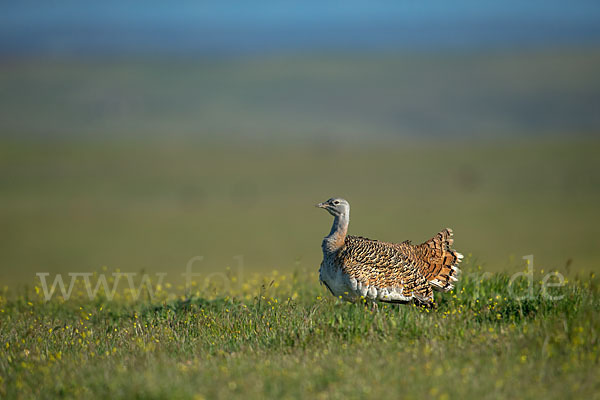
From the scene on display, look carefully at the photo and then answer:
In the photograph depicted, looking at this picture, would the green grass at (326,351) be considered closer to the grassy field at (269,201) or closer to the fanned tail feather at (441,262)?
the fanned tail feather at (441,262)

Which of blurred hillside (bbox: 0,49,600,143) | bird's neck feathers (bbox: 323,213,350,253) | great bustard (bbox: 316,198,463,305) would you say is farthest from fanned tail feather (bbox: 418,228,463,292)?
blurred hillside (bbox: 0,49,600,143)

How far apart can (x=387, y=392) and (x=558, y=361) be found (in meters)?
1.67

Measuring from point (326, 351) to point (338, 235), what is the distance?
9.35ft

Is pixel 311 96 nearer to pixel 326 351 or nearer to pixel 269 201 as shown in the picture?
pixel 269 201

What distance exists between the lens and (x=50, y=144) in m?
80.4

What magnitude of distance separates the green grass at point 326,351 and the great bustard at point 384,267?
27 cm

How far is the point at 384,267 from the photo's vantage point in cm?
842

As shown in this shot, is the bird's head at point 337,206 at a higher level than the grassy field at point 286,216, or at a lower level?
higher

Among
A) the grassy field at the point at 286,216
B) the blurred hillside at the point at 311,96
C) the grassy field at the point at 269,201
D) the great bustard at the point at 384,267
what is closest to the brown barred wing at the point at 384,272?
the great bustard at the point at 384,267

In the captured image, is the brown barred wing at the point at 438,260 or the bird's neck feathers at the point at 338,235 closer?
the brown barred wing at the point at 438,260

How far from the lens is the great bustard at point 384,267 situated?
8289mm

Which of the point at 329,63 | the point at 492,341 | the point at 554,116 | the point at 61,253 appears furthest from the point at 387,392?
the point at 329,63

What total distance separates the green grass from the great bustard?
0.27 metres

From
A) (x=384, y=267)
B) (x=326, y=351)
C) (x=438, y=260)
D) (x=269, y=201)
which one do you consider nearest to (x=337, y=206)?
(x=384, y=267)
